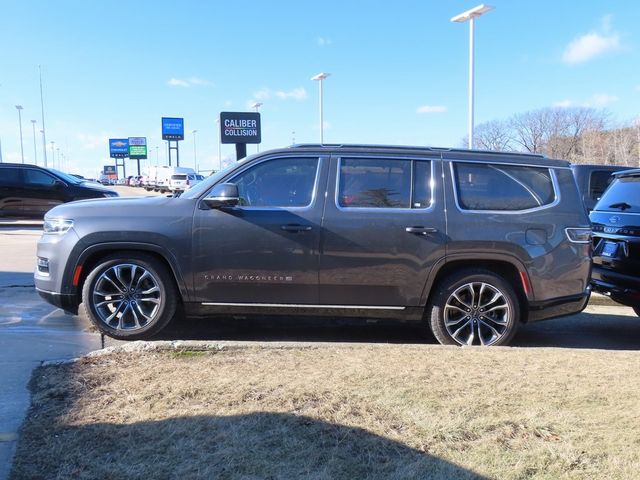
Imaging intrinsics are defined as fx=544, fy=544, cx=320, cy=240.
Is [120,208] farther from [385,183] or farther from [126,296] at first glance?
[385,183]

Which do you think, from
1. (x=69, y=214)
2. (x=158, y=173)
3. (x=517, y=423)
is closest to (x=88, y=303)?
(x=69, y=214)

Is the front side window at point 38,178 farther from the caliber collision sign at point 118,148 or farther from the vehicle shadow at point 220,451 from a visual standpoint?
the caliber collision sign at point 118,148

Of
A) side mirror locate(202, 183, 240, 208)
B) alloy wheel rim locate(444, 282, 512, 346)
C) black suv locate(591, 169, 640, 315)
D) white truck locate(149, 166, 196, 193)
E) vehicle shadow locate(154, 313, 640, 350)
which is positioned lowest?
vehicle shadow locate(154, 313, 640, 350)

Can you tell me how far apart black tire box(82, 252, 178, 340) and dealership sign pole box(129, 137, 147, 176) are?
9174 centimetres

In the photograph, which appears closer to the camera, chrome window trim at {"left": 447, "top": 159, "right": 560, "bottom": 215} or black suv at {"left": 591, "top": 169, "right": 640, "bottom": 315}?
chrome window trim at {"left": 447, "top": 159, "right": 560, "bottom": 215}

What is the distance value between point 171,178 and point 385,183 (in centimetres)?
4573

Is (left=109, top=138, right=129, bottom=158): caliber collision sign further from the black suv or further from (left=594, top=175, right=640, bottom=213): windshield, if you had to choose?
A: the black suv

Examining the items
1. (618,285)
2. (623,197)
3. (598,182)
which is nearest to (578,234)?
(618,285)

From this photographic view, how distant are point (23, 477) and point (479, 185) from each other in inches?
167

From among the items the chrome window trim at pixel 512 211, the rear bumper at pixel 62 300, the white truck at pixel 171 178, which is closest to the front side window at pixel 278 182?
the chrome window trim at pixel 512 211

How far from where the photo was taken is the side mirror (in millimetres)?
4807

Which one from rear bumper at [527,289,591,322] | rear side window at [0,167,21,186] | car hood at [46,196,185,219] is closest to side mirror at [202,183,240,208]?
car hood at [46,196,185,219]

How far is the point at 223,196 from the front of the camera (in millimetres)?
4844

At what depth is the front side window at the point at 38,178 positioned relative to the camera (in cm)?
1536
